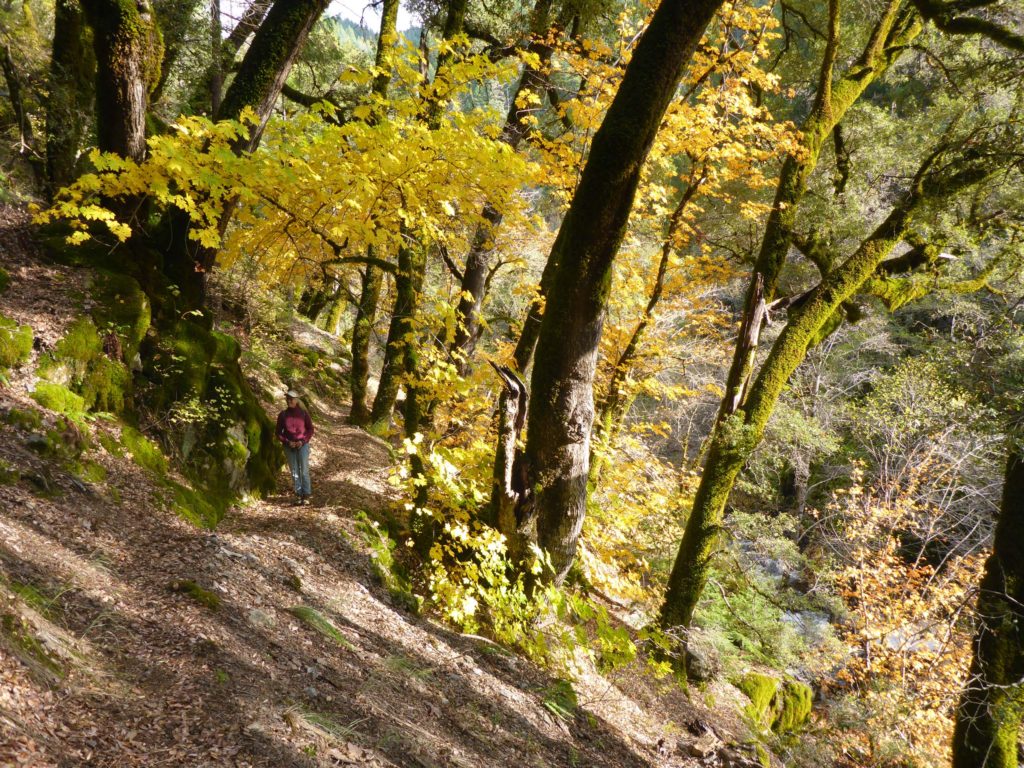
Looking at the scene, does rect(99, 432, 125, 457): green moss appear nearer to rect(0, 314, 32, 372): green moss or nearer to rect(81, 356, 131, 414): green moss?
rect(81, 356, 131, 414): green moss

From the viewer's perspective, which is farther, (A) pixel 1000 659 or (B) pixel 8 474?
(A) pixel 1000 659

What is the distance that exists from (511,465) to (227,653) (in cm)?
250

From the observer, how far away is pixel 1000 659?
4.86m

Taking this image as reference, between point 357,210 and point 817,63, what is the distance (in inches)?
325

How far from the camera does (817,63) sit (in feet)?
29.3

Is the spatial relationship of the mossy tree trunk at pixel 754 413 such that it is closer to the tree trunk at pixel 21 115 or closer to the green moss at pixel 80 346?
the green moss at pixel 80 346

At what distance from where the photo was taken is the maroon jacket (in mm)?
7031

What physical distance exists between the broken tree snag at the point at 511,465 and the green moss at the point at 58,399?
3692 millimetres

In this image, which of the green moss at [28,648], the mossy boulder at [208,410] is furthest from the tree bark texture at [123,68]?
the green moss at [28,648]

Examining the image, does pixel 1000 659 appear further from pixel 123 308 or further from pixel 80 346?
pixel 123 308

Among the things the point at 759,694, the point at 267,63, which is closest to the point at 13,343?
the point at 267,63

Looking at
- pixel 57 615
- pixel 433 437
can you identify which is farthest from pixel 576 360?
pixel 57 615

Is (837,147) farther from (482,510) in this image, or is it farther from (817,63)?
(482,510)

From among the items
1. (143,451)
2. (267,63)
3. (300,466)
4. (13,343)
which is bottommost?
(300,466)
